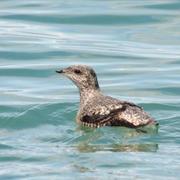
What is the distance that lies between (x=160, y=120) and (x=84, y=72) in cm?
154

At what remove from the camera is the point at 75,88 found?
20.1 metres

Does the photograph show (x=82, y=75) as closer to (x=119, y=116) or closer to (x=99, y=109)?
(x=99, y=109)

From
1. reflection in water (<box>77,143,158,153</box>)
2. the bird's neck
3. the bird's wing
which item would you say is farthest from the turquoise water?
the bird's neck

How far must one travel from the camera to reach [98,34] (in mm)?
24500

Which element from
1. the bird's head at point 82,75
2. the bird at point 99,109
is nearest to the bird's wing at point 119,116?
the bird at point 99,109

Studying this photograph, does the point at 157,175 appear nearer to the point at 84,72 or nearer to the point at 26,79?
the point at 84,72

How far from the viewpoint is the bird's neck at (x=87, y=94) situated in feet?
55.9

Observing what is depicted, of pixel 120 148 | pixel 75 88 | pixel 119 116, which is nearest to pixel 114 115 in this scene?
pixel 119 116

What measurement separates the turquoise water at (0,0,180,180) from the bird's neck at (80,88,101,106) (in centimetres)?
32

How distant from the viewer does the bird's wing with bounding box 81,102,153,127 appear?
15594 mm

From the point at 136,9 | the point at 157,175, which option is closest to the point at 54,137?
the point at 157,175

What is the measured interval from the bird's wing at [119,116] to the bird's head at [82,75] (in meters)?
1.14

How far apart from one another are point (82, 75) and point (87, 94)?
0.32 meters

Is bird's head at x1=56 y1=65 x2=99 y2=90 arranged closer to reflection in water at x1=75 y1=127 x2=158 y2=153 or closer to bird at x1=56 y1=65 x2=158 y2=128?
bird at x1=56 y1=65 x2=158 y2=128
